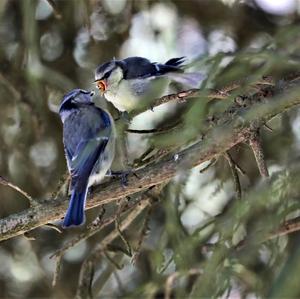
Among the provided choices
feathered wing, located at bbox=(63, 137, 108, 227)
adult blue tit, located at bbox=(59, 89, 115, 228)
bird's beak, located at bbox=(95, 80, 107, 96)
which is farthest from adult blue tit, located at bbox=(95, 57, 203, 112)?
feathered wing, located at bbox=(63, 137, 108, 227)

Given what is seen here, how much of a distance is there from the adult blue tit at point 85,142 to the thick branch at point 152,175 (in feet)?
0.17

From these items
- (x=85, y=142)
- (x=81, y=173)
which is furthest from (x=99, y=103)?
(x=81, y=173)

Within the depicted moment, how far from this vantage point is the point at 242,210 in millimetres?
1036

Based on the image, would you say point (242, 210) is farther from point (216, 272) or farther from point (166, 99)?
point (166, 99)

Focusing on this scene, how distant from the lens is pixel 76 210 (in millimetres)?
→ 1751

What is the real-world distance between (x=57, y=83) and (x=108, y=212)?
1.74ft

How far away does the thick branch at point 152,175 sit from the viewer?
4.94ft

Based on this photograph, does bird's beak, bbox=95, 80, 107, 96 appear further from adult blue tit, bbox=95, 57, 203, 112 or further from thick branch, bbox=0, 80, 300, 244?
thick branch, bbox=0, 80, 300, 244

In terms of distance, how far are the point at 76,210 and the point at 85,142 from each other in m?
0.41

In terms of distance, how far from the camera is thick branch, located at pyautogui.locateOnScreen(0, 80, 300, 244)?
1.51 m

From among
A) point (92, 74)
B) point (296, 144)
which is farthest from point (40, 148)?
point (296, 144)

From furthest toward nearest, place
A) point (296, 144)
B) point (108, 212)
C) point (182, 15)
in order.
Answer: point (182, 15) → point (108, 212) → point (296, 144)

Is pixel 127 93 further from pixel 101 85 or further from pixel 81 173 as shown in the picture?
pixel 81 173

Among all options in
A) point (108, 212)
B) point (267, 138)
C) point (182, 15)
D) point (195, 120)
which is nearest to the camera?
point (195, 120)
